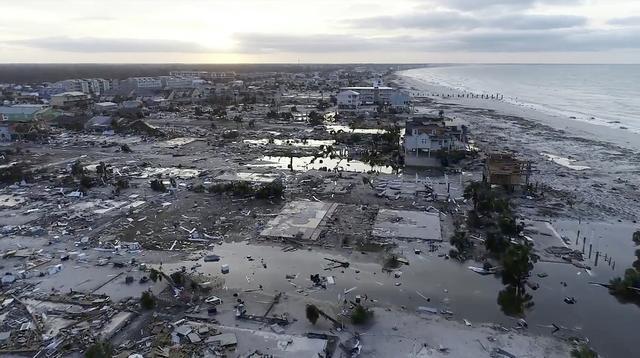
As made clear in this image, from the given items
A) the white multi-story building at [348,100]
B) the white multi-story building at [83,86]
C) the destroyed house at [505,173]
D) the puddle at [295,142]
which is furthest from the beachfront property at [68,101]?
the destroyed house at [505,173]

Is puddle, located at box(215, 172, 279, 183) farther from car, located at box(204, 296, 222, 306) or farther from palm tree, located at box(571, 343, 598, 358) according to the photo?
palm tree, located at box(571, 343, 598, 358)

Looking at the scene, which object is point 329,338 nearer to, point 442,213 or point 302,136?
point 442,213

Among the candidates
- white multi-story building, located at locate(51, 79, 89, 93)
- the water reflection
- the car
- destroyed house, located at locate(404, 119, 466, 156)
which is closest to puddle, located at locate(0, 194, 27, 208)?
the car

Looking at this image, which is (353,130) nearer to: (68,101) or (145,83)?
(68,101)

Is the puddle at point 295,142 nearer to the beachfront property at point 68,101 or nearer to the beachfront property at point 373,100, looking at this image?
the beachfront property at point 373,100

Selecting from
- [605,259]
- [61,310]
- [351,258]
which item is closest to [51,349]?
[61,310]

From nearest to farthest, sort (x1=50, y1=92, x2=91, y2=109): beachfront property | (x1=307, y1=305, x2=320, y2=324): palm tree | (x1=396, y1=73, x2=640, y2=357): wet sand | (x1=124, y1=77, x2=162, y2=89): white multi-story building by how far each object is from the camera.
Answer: (x1=307, y1=305, x2=320, y2=324): palm tree
(x1=396, y1=73, x2=640, y2=357): wet sand
(x1=50, y1=92, x2=91, y2=109): beachfront property
(x1=124, y1=77, x2=162, y2=89): white multi-story building

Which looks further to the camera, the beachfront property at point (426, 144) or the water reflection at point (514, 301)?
the beachfront property at point (426, 144)

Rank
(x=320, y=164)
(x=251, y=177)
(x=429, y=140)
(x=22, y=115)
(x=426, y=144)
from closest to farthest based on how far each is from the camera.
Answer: (x=251, y=177) → (x=320, y=164) → (x=429, y=140) → (x=426, y=144) → (x=22, y=115)

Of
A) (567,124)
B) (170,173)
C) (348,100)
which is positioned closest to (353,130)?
(348,100)
